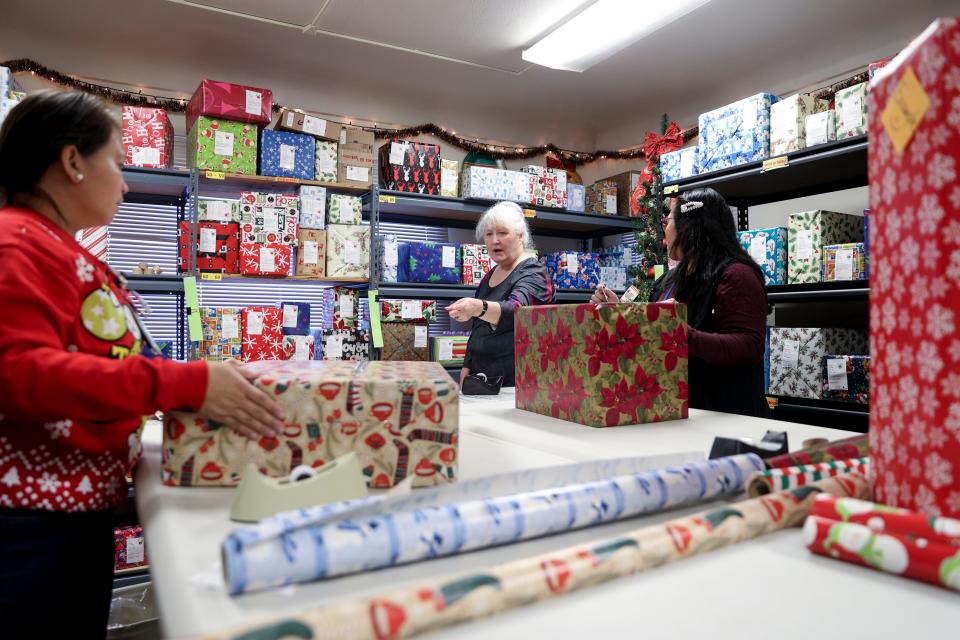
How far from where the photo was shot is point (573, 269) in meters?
4.92

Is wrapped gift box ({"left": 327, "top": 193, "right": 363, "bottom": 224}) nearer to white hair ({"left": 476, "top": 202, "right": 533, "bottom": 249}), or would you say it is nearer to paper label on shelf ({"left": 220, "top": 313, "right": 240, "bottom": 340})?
paper label on shelf ({"left": 220, "top": 313, "right": 240, "bottom": 340})

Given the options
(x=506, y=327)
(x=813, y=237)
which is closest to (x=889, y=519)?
(x=506, y=327)

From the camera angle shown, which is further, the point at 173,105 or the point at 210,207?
the point at 173,105

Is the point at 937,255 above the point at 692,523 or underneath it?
above

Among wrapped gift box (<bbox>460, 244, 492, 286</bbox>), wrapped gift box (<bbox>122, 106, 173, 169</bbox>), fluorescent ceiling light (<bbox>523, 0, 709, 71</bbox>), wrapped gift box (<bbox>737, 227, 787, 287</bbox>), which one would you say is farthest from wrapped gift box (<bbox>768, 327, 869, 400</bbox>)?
wrapped gift box (<bbox>122, 106, 173, 169</bbox>)

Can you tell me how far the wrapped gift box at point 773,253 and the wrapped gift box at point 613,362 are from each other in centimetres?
215

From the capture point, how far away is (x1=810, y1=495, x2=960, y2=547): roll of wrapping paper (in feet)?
1.87

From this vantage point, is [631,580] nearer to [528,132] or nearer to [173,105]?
[173,105]

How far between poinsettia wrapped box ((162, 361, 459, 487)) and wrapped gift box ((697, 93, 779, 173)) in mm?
3112

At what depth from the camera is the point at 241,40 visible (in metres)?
4.05

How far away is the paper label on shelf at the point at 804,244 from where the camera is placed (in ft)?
10.5

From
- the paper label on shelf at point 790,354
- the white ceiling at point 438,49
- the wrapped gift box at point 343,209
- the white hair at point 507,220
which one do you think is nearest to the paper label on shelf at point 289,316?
the wrapped gift box at point 343,209

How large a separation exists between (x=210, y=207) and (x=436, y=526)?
351 centimetres

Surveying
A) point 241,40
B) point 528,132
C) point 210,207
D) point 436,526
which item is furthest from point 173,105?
point 436,526
